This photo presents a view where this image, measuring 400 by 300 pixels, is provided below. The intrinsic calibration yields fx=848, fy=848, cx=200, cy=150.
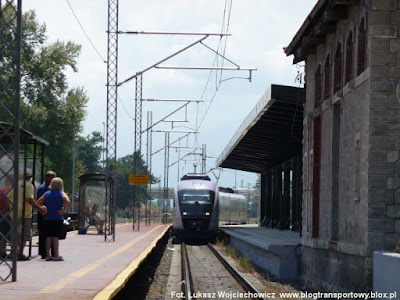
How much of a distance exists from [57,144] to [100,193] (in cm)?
2567

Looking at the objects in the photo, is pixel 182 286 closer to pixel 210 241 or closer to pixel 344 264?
pixel 344 264

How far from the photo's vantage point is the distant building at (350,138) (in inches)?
572

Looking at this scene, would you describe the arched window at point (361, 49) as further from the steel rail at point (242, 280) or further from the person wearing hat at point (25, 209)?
the person wearing hat at point (25, 209)

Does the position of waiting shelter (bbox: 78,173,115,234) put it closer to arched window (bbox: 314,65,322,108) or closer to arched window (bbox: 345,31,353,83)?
arched window (bbox: 314,65,322,108)

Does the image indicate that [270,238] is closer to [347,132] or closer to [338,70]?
[338,70]

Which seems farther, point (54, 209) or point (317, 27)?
point (317, 27)

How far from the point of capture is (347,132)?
16.8 m

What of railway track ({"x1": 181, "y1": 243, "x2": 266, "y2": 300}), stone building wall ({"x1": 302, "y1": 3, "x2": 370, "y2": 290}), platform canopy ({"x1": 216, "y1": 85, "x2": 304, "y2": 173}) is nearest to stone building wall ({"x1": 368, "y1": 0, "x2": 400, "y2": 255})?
stone building wall ({"x1": 302, "y1": 3, "x2": 370, "y2": 290})

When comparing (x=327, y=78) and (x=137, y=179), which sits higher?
(x=327, y=78)

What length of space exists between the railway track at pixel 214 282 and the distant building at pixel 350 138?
67.1 inches

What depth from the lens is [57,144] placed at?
57.7 meters

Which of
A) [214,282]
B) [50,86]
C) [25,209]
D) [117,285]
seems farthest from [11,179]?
[50,86]

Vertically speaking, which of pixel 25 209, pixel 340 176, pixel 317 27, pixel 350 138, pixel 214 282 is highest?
pixel 317 27

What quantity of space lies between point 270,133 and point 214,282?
1074cm
